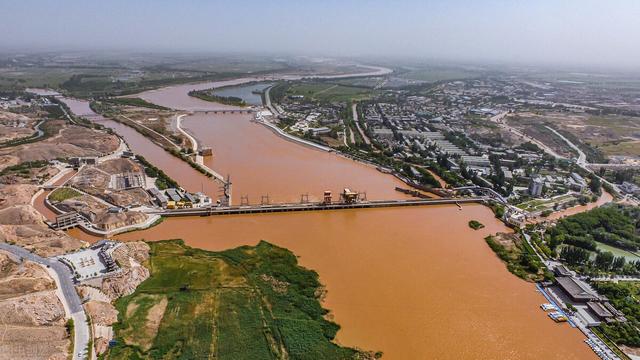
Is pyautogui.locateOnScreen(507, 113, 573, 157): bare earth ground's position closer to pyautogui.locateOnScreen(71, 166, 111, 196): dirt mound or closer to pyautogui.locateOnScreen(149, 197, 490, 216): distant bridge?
pyautogui.locateOnScreen(149, 197, 490, 216): distant bridge

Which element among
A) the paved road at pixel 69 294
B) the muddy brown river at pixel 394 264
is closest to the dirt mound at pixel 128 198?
the muddy brown river at pixel 394 264

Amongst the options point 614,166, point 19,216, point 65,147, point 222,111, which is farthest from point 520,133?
point 19,216

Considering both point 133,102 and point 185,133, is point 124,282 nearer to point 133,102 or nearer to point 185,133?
point 185,133

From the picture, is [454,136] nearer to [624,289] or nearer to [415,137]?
[415,137]

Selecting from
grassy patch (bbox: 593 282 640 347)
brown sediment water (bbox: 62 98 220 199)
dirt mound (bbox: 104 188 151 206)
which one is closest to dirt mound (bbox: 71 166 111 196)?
dirt mound (bbox: 104 188 151 206)

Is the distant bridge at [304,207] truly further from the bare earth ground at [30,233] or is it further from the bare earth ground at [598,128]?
the bare earth ground at [598,128]

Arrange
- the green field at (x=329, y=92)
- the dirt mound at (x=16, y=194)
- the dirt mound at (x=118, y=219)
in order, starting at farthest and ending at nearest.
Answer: the green field at (x=329, y=92)
the dirt mound at (x=16, y=194)
the dirt mound at (x=118, y=219)

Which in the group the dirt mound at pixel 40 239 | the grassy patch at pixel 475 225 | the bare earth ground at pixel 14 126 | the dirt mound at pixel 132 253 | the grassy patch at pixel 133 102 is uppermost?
the grassy patch at pixel 133 102
